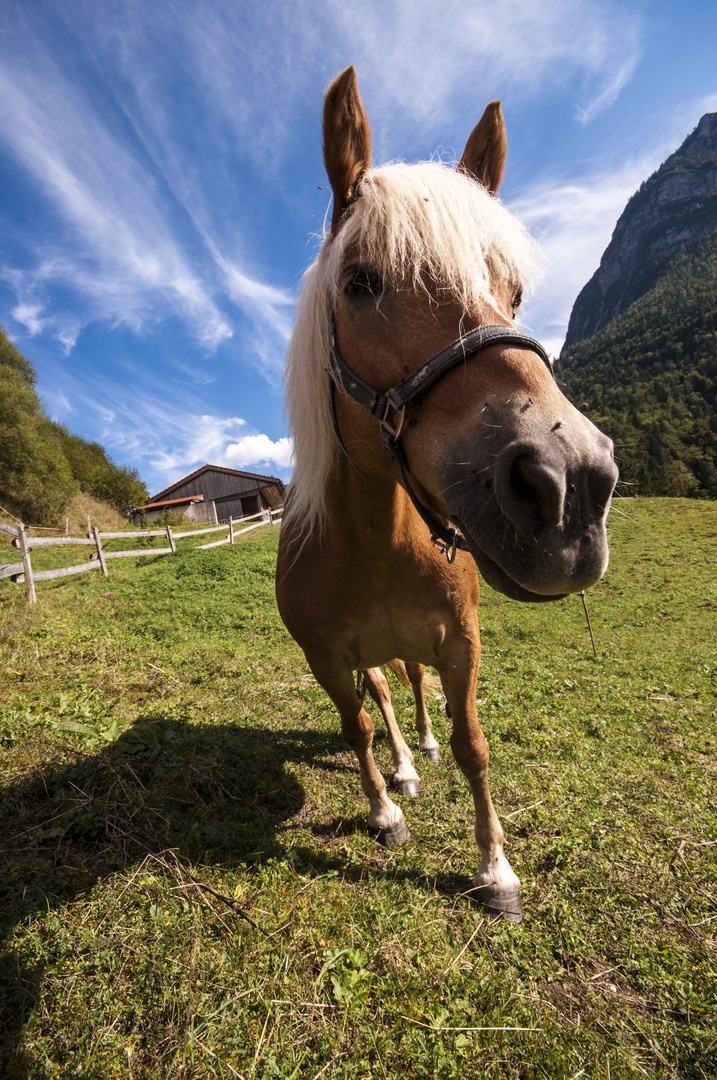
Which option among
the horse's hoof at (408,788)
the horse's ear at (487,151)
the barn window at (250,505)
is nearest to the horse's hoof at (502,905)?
the horse's hoof at (408,788)

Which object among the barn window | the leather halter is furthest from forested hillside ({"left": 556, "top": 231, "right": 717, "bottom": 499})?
the barn window

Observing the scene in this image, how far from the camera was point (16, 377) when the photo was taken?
29406 mm

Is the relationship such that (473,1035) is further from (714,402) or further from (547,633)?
(714,402)

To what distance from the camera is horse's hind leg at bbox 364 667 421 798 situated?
3.49m

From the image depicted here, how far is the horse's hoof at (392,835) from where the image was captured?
2.88 m

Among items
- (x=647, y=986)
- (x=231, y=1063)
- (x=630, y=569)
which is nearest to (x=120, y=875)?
(x=231, y=1063)

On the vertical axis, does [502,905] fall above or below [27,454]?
below

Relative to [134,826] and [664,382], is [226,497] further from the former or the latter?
[664,382]

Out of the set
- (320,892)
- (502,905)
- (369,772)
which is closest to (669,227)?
(369,772)

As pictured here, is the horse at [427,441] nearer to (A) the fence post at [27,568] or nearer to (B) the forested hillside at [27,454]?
(A) the fence post at [27,568]

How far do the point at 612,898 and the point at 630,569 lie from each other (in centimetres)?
1291

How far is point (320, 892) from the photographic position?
2375 millimetres

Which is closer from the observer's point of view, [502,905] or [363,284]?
[363,284]

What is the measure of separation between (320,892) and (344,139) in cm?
358
